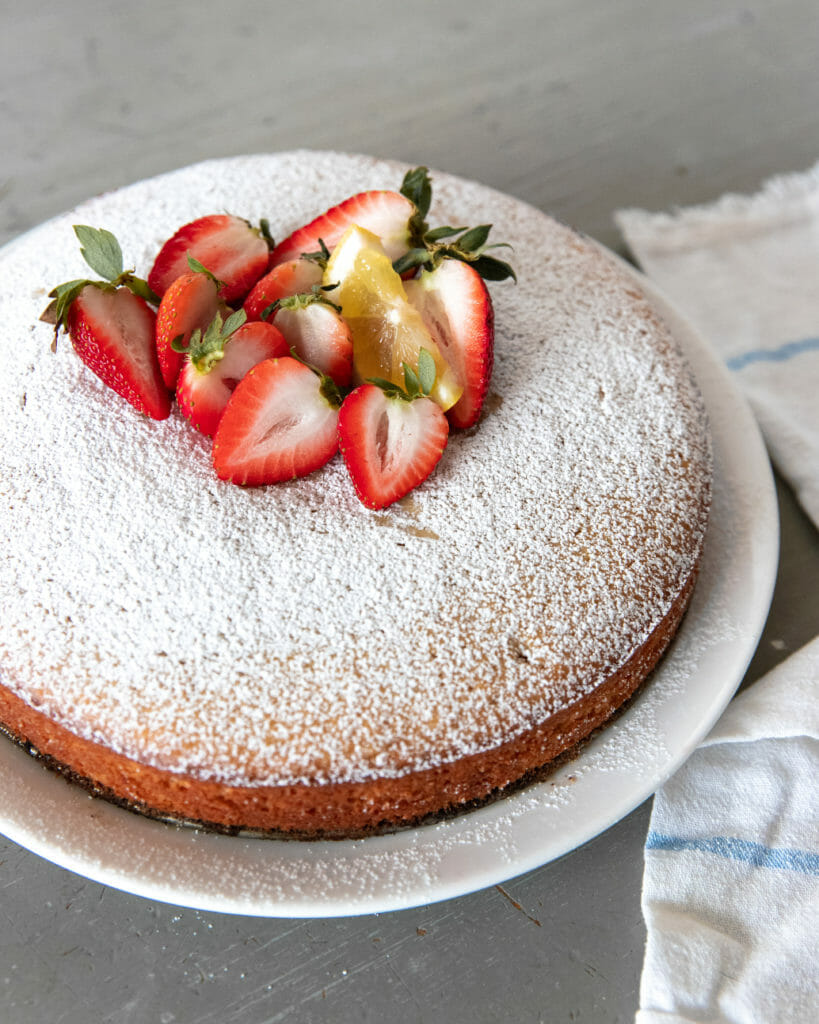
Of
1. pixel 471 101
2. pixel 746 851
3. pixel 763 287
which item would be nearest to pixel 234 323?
pixel 746 851

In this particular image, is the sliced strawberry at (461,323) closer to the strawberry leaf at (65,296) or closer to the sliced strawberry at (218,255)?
the sliced strawberry at (218,255)

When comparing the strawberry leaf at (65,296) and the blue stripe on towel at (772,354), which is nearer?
the strawberry leaf at (65,296)

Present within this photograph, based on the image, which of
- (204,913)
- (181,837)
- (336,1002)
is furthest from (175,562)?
(336,1002)

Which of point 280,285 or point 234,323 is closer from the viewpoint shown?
point 234,323

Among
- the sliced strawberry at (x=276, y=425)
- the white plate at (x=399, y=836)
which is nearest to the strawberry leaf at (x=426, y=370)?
the sliced strawberry at (x=276, y=425)

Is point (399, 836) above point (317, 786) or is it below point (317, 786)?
below

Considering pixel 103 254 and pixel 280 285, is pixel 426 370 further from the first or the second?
pixel 103 254

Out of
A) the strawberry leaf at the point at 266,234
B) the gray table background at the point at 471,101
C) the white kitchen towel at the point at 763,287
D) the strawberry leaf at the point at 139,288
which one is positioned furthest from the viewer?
the gray table background at the point at 471,101
